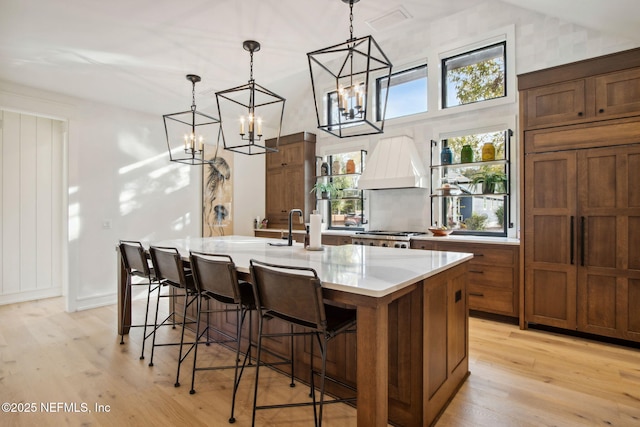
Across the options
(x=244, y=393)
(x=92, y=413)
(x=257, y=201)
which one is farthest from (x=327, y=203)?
(x=92, y=413)

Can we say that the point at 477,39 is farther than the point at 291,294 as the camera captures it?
Yes

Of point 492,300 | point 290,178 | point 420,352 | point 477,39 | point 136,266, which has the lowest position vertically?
point 492,300

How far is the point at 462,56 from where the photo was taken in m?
4.54

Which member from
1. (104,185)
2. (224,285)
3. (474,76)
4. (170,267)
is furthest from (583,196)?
(104,185)

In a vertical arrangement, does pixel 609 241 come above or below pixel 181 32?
below

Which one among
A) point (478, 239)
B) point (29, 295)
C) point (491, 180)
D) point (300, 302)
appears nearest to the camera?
point (300, 302)

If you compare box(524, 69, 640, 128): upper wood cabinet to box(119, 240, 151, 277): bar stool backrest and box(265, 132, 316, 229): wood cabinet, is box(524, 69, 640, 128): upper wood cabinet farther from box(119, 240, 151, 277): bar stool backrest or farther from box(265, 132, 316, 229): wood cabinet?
box(119, 240, 151, 277): bar stool backrest

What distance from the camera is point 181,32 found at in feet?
9.96

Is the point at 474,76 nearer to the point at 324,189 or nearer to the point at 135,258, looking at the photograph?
the point at 324,189

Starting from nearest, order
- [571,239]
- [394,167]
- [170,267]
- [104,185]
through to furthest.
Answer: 1. [170,267]
2. [571,239]
3. [104,185]
4. [394,167]

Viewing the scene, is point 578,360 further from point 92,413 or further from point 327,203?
point 327,203

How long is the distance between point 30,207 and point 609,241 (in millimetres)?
6834

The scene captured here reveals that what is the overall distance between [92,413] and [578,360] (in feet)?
11.7

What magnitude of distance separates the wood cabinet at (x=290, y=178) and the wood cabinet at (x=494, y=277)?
2.64 meters
